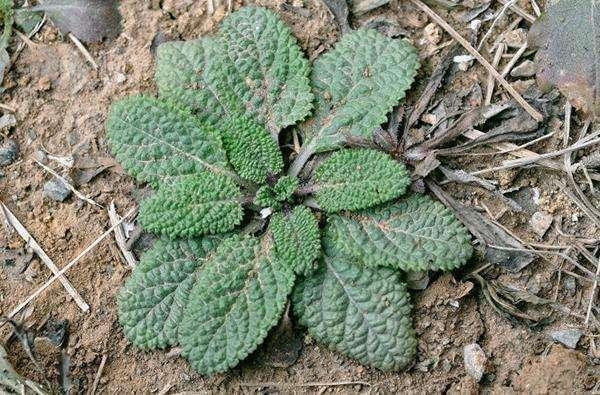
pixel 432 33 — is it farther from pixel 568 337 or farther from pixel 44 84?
pixel 44 84

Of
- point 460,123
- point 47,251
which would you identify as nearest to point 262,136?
point 460,123

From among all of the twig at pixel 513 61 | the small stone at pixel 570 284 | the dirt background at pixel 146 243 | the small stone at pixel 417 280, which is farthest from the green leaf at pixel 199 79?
the small stone at pixel 570 284

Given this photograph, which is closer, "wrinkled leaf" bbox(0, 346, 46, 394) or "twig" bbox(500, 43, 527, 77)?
"wrinkled leaf" bbox(0, 346, 46, 394)

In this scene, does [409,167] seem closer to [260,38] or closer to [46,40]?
[260,38]

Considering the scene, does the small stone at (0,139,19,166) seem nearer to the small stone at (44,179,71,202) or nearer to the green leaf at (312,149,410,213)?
the small stone at (44,179,71,202)

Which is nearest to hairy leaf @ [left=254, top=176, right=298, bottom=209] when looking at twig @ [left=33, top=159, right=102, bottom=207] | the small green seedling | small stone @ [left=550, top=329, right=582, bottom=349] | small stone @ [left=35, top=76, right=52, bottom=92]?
the small green seedling
